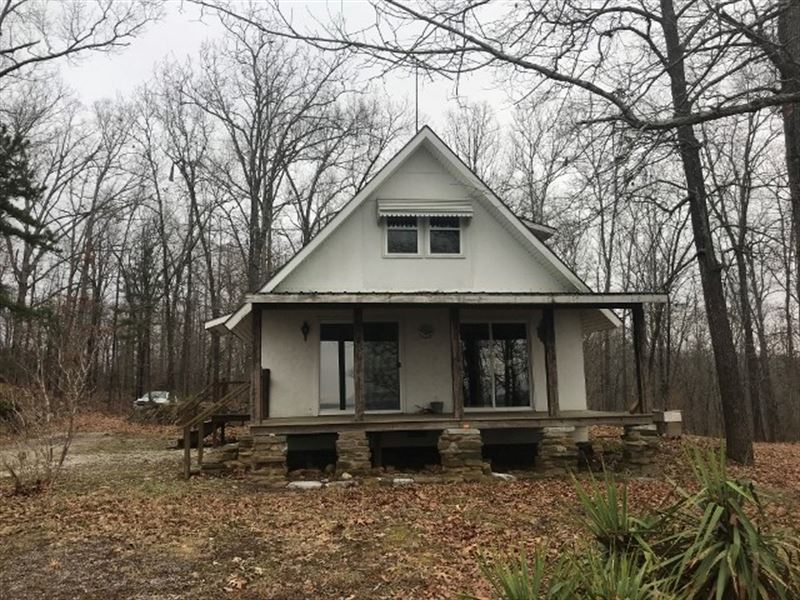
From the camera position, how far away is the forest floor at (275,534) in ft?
19.5

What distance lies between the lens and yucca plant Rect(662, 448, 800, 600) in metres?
3.41

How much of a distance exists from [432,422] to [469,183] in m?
5.32

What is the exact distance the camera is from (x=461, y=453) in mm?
11750

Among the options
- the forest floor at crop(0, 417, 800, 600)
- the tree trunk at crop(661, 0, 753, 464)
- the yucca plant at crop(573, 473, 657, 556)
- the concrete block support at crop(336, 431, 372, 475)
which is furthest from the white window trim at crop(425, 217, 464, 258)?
the yucca plant at crop(573, 473, 657, 556)

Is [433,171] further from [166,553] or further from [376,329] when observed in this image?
[166,553]

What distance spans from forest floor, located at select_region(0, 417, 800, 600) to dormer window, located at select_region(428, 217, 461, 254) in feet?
17.0

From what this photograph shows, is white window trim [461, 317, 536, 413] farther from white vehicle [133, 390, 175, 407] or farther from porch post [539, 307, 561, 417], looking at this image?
white vehicle [133, 390, 175, 407]

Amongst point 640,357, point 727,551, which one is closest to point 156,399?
point 640,357

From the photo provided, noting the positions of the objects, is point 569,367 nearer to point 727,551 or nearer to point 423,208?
point 423,208

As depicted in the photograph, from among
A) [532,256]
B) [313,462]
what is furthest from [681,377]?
[313,462]

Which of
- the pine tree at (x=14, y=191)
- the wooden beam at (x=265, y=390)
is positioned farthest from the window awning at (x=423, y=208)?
the pine tree at (x=14, y=191)

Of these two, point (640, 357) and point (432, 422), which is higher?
point (640, 357)

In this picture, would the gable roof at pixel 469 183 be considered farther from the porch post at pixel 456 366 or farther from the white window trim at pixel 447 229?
the porch post at pixel 456 366

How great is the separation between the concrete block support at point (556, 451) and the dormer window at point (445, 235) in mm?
4386
